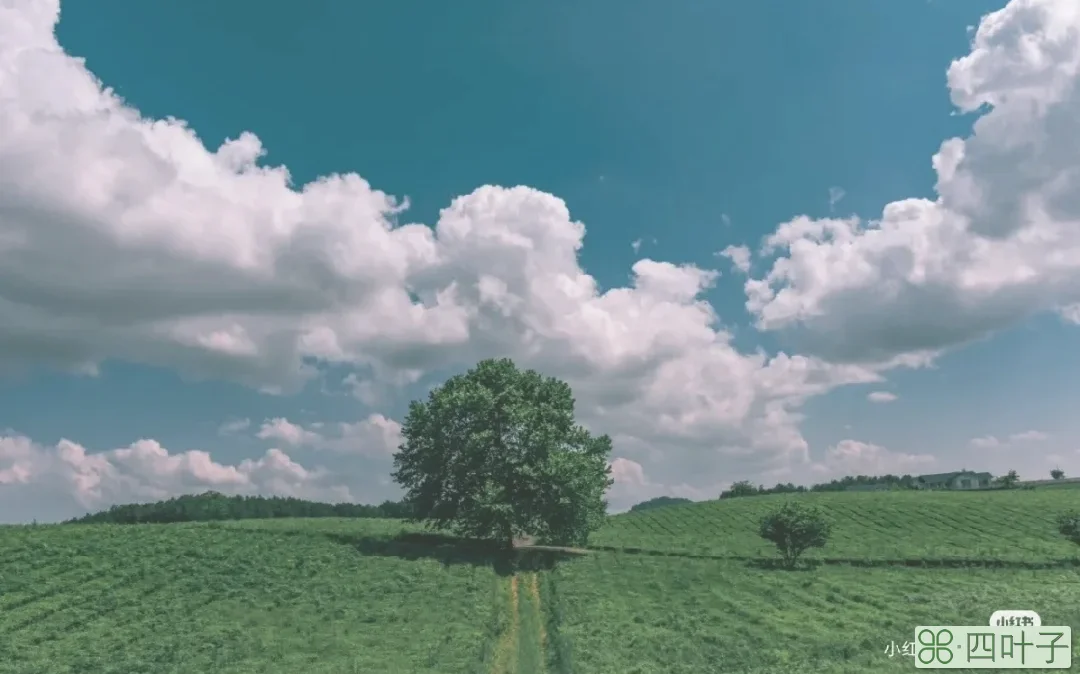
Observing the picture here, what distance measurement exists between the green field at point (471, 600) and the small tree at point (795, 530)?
2141 millimetres

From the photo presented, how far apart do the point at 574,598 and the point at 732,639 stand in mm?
11705

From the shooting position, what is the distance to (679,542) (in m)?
72.4

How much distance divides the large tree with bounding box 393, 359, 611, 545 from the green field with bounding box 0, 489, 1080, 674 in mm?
3136

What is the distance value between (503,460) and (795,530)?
2367 cm

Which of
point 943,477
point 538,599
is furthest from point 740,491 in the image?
point 538,599

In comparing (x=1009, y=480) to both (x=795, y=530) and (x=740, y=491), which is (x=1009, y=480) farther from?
(x=795, y=530)

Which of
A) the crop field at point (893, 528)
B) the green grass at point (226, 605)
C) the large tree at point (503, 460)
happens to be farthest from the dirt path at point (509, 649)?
the crop field at point (893, 528)

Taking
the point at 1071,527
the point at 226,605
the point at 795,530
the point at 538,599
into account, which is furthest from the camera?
the point at 1071,527

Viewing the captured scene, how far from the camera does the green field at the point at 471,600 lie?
111ft

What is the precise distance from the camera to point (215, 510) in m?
121

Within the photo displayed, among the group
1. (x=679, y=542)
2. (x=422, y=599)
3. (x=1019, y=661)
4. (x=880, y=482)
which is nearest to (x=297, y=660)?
(x=422, y=599)

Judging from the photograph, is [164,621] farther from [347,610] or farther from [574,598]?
[574,598]

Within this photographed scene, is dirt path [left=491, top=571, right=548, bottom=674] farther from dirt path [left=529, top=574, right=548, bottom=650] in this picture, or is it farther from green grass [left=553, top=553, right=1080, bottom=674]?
green grass [left=553, top=553, right=1080, bottom=674]

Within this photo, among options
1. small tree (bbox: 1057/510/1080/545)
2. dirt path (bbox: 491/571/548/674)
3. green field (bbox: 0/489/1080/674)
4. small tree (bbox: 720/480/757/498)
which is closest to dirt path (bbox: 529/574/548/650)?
dirt path (bbox: 491/571/548/674)
